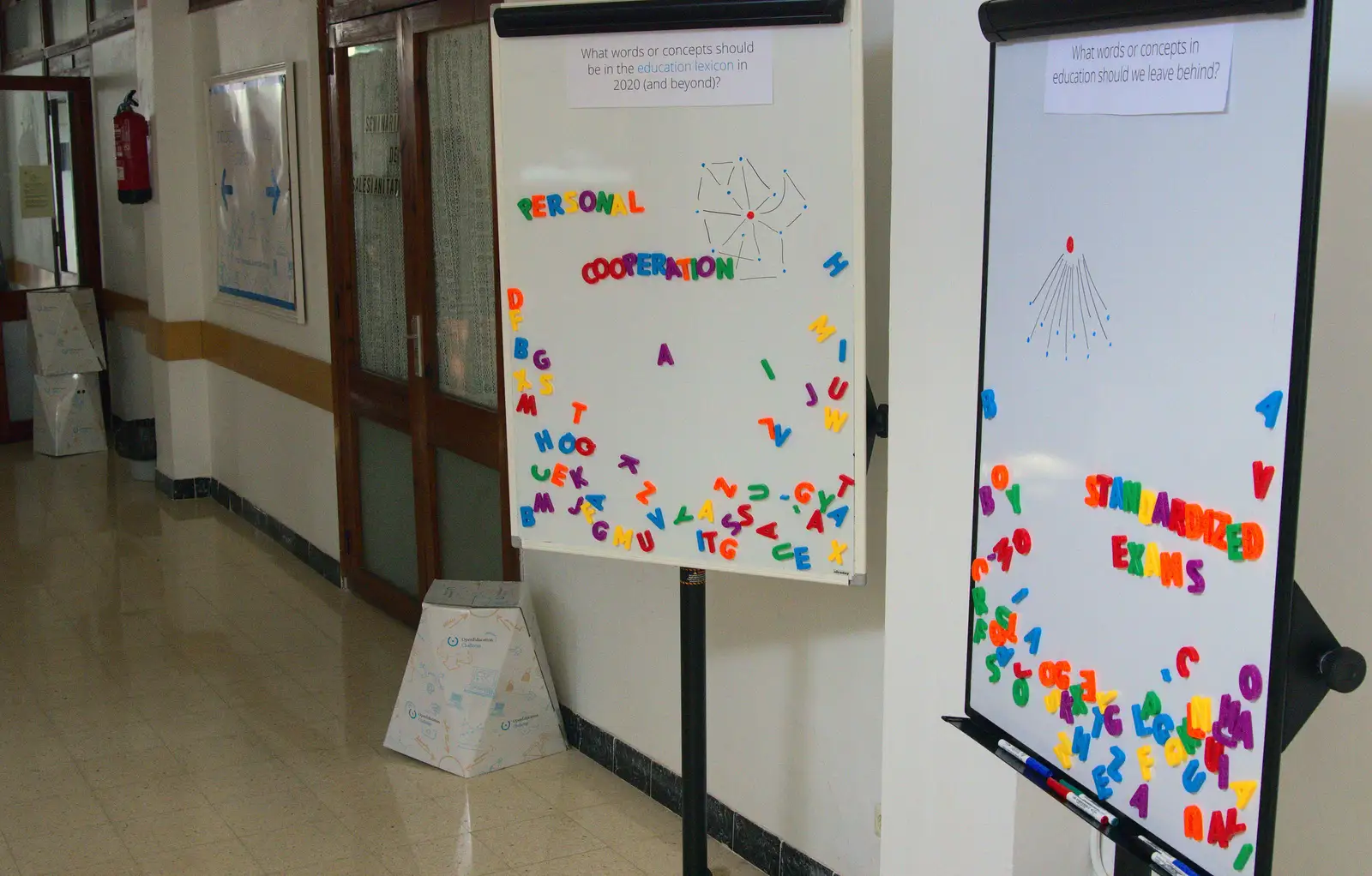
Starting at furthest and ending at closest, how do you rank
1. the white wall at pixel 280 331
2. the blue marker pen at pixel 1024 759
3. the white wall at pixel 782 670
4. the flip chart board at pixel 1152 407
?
1. the white wall at pixel 280 331
2. the white wall at pixel 782 670
3. the blue marker pen at pixel 1024 759
4. the flip chart board at pixel 1152 407

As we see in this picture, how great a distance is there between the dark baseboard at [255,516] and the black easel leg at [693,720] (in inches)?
119

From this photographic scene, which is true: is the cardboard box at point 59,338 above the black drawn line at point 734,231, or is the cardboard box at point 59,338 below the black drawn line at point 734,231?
below

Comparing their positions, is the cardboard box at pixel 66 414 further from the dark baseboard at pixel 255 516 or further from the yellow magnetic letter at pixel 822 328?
the yellow magnetic letter at pixel 822 328

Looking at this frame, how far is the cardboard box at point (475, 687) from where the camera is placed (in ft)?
12.6

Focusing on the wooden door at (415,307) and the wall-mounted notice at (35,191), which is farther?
the wall-mounted notice at (35,191)

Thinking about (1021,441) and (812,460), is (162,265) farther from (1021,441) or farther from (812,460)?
(1021,441)

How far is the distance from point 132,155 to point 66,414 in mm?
2000

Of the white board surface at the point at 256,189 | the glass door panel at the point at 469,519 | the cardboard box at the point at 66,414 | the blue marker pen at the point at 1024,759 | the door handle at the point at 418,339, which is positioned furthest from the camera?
the cardboard box at the point at 66,414

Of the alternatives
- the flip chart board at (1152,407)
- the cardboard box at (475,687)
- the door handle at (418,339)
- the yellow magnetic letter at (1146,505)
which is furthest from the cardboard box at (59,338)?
the yellow magnetic letter at (1146,505)

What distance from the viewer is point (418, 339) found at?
4.79 m

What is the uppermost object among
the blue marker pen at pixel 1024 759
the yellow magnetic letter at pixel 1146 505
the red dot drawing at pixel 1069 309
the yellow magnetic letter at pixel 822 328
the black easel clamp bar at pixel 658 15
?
the black easel clamp bar at pixel 658 15

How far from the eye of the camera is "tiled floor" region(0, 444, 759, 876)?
3.44 m

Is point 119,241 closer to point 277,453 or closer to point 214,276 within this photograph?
point 214,276

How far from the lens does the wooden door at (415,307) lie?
4.41 metres
